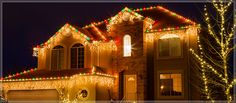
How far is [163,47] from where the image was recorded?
2705 centimetres

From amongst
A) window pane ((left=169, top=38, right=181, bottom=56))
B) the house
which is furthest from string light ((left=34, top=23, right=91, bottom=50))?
window pane ((left=169, top=38, right=181, bottom=56))

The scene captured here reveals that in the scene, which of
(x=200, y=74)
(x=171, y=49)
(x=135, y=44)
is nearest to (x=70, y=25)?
(x=135, y=44)

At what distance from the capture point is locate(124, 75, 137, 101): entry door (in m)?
27.4

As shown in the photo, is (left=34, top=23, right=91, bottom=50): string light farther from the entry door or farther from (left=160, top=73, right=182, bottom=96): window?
(left=160, top=73, right=182, bottom=96): window

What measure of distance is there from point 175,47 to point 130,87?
4340 mm

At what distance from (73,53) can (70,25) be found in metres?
2.09

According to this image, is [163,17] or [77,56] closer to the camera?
[163,17]

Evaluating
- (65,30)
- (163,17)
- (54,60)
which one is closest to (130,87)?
(163,17)

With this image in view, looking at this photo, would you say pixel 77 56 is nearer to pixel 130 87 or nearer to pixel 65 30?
pixel 65 30

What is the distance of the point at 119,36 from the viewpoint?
2836 centimetres

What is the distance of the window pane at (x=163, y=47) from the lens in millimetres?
26891

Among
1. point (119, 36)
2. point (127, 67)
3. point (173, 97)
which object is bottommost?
point (173, 97)

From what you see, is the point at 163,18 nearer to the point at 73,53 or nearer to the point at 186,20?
the point at 186,20

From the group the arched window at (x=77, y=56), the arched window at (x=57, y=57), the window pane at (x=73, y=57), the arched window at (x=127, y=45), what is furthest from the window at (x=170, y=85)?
the arched window at (x=57, y=57)
